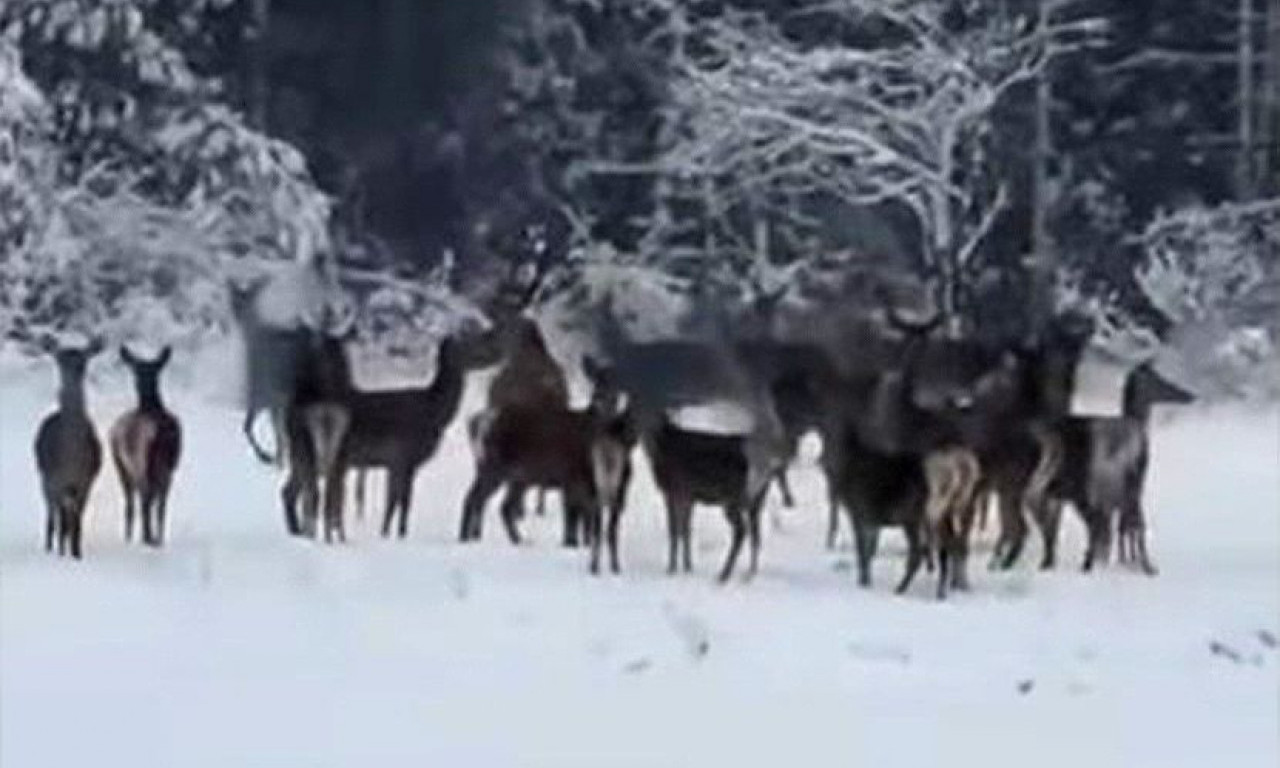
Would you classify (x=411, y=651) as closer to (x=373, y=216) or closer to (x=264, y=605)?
(x=264, y=605)

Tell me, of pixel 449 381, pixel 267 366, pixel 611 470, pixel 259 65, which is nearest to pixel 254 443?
pixel 267 366

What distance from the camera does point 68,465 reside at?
17656 millimetres

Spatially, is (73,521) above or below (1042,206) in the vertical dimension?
below

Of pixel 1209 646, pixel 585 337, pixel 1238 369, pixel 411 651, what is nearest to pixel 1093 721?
pixel 1209 646

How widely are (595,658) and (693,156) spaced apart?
21.8 metres

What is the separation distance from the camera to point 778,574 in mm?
17688

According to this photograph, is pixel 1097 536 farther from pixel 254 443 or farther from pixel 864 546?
pixel 254 443

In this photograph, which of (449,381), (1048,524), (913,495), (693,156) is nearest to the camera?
(913,495)

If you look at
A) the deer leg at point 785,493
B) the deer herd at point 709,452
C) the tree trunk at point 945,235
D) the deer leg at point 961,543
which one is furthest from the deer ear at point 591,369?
the tree trunk at point 945,235

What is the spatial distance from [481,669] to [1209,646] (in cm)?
349

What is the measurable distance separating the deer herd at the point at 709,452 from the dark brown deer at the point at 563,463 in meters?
0.01

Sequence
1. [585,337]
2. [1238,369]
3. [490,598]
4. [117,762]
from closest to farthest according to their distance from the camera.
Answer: [117,762]
[490,598]
[585,337]
[1238,369]

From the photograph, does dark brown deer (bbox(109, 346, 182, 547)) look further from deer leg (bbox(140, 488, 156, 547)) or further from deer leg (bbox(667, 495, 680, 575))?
deer leg (bbox(667, 495, 680, 575))

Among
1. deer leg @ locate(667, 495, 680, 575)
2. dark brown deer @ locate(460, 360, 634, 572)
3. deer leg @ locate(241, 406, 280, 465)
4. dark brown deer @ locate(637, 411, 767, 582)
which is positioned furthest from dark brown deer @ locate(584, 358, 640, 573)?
deer leg @ locate(241, 406, 280, 465)
